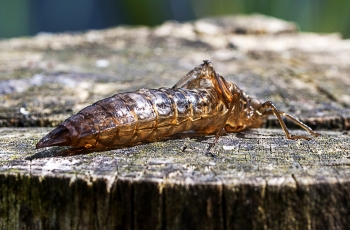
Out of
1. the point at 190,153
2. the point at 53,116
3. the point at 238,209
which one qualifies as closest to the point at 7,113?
the point at 53,116

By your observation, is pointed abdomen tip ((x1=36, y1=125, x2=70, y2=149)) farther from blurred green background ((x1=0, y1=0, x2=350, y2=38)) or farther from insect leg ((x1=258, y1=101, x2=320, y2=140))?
blurred green background ((x1=0, y1=0, x2=350, y2=38))

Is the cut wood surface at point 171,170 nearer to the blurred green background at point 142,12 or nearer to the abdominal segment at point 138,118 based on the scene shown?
the abdominal segment at point 138,118

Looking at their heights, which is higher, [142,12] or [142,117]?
[142,12]

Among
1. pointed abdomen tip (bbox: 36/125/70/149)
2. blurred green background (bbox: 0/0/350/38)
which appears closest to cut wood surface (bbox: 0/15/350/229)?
pointed abdomen tip (bbox: 36/125/70/149)

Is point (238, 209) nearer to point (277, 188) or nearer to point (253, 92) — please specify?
point (277, 188)

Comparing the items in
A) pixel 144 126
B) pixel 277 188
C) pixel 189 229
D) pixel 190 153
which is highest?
pixel 144 126

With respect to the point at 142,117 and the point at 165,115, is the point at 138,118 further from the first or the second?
the point at 165,115

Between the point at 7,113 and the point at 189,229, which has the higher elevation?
the point at 7,113

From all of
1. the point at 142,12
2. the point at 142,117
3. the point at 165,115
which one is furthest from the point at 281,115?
the point at 142,12
